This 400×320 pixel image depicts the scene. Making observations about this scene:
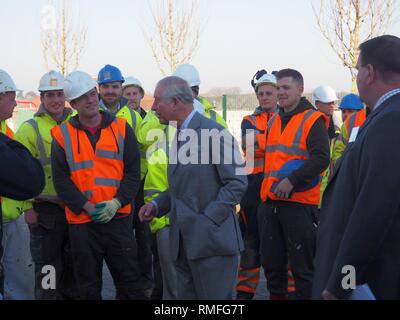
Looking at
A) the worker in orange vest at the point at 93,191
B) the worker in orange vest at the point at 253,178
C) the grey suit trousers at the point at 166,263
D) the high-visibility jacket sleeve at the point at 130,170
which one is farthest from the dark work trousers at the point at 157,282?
the high-visibility jacket sleeve at the point at 130,170

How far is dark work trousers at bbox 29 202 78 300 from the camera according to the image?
17.1ft

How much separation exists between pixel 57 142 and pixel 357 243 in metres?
2.93

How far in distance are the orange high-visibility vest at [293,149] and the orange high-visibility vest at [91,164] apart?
1.39m

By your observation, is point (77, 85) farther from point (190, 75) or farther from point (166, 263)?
point (166, 263)

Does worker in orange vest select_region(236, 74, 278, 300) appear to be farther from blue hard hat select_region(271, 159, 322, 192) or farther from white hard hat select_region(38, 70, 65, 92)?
white hard hat select_region(38, 70, 65, 92)

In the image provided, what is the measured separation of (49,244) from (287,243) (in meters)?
2.16

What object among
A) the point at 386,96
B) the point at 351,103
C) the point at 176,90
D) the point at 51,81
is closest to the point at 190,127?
the point at 176,90

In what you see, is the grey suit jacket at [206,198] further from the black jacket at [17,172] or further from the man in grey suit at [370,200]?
the black jacket at [17,172]

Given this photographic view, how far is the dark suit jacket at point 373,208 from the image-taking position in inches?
101
